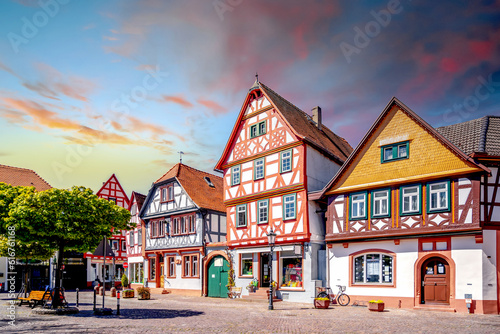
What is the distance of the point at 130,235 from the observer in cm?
4316

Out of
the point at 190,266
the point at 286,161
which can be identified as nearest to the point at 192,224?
the point at 190,266

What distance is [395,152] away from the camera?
75.7ft

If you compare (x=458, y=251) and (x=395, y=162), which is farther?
(x=395, y=162)

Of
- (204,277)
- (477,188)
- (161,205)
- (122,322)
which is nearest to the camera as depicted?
(122,322)

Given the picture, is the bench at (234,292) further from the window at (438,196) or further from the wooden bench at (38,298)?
the window at (438,196)

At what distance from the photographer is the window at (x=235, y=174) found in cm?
3041

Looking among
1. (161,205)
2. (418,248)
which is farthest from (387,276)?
(161,205)

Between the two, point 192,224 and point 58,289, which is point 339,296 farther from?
point 192,224

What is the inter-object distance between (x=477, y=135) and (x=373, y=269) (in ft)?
27.4

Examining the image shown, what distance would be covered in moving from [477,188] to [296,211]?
390 inches

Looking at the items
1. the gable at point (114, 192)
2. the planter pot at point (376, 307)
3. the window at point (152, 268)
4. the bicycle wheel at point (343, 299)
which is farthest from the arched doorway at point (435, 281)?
the gable at point (114, 192)

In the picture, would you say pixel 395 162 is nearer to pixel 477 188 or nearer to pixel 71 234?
pixel 477 188

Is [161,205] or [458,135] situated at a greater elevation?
[458,135]

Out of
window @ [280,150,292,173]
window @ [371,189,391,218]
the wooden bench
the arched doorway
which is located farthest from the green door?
the arched doorway
